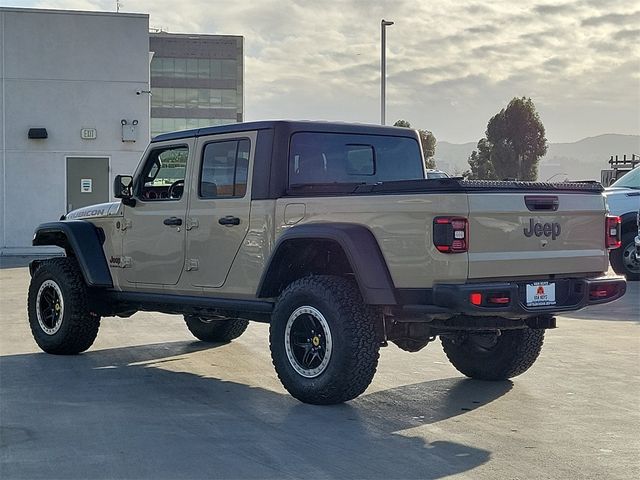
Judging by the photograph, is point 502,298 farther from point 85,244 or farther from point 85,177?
point 85,177

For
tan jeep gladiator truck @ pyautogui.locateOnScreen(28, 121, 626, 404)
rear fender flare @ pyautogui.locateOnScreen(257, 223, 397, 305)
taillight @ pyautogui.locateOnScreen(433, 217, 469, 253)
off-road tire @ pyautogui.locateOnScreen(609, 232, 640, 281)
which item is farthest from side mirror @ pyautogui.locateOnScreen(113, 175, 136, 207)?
off-road tire @ pyautogui.locateOnScreen(609, 232, 640, 281)

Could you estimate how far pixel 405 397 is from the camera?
7.08m

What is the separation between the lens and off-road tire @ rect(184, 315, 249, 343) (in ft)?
32.0

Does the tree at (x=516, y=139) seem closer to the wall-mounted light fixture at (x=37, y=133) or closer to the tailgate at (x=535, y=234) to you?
the wall-mounted light fixture at (x=37, y=133)

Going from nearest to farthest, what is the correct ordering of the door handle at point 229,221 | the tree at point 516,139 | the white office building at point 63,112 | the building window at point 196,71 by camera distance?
the door handle at point 229,221 < the white office building at point 63,112 < the tree at point 516,139 < the building window at point 196,71

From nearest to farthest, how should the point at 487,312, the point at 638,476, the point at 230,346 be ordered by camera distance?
the point at 638,476 < the point at 487,312 < the point at 230,346

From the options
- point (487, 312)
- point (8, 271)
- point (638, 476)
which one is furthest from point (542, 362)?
point (8, 271)

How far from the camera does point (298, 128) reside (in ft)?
24.4

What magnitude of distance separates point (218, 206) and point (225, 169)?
0.32 metres

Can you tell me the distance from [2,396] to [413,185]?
134 inches

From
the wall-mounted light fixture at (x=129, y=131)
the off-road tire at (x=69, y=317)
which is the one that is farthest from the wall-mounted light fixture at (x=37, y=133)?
the off-road tire at (x=69, y=317)

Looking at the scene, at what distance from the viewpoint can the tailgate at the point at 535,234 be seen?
6.07 metres

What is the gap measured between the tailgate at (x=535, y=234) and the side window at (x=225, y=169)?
2.12 meters

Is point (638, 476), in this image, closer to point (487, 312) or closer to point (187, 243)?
point (487, 312)
